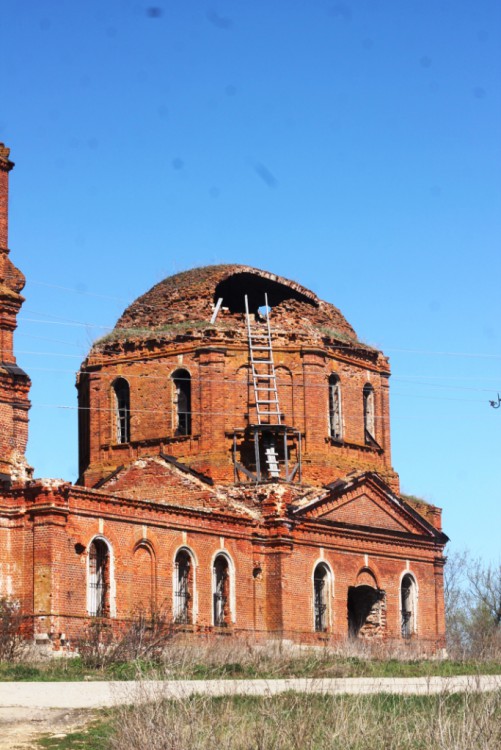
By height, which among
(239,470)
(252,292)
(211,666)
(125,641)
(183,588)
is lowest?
(211,666)

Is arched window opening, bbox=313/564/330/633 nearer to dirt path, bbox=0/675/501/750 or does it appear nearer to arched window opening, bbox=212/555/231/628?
arched window opening, bbox=212/555/231/628

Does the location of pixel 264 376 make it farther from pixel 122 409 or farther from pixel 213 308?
pixel 122 409

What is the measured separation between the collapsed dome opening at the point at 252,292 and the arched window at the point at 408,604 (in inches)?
342

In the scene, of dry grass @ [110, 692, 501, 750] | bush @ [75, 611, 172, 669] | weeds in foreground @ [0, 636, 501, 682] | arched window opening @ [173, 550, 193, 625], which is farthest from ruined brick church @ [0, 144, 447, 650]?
dry grass @ [110, 692, 501, 750]

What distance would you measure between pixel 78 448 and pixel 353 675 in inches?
782

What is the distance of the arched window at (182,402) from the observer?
37.9 meters

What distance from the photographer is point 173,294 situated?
3962 centimetres

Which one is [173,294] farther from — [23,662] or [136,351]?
[23,662]

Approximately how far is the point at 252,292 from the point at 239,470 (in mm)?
7448

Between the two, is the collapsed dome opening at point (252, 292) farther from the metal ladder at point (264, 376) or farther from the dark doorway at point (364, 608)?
the dark doorway at point (364, 608)

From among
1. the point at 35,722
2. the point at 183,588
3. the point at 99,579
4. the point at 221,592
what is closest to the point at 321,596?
the point at 221,592

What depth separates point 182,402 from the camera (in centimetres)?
3816

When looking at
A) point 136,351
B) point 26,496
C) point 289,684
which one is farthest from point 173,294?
point 289,684

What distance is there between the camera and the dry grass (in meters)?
12.3
